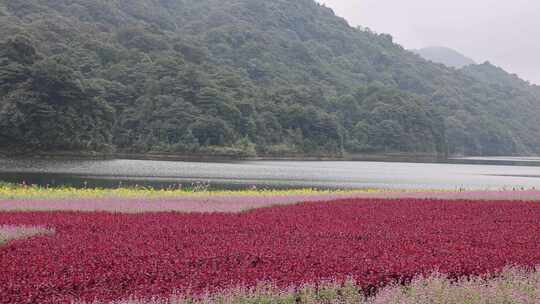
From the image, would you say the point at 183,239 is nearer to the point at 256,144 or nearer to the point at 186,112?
the point at 186,112

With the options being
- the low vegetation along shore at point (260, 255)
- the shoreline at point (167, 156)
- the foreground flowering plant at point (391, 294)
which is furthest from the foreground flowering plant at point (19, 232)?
the shoreline at point (167, 156)

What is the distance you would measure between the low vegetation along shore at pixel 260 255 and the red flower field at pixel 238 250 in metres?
0.03

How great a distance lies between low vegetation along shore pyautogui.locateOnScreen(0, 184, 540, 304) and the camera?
8609 mm

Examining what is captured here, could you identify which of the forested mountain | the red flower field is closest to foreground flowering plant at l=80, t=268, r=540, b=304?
the red flower field

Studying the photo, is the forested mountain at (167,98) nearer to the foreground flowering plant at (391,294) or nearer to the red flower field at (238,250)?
the red flower field at (238,250)

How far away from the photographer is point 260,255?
36.7ft

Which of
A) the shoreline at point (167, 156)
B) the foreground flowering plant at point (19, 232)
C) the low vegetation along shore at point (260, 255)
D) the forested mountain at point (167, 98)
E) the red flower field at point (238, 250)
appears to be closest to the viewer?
the low vegetation along shore at point (260, 255)

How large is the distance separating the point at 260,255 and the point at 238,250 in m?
0.66

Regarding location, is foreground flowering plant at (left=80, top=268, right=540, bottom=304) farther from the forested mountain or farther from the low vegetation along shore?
the forested mountain

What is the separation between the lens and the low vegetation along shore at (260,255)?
861 cm

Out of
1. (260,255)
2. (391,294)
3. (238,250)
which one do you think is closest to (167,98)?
(238,250)

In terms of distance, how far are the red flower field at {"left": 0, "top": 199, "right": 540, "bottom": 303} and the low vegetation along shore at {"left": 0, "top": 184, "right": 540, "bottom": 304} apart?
0.03 meters

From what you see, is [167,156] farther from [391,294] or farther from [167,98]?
[391,294]

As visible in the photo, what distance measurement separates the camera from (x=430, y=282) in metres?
9.41
